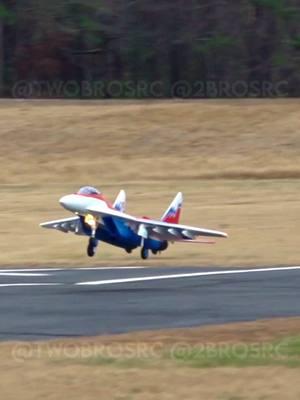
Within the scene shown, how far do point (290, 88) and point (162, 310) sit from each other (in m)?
42.3

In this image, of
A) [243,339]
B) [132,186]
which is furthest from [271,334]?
[132,186]

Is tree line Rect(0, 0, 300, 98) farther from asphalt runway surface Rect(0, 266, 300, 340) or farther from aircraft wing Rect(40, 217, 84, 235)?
asphalt runway surface Rect(0, 266, 300, 340)

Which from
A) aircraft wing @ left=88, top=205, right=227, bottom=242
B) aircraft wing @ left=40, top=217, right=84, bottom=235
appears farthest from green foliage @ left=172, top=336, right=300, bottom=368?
aircraft wing @ left=40, top=217, right=84, bottom=235

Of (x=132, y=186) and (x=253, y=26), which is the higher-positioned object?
(x=253, y=26)

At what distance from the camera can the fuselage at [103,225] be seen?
66.8 ft

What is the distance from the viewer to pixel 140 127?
43.6 meters

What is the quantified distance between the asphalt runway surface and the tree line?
3560cm

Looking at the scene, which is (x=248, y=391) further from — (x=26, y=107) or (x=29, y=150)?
(x=26, y=107)

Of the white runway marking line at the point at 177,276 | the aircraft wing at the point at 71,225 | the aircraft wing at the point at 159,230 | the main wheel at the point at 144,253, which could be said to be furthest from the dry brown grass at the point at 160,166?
the white runway marking line at the point at 177,276

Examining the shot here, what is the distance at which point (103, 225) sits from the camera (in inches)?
819

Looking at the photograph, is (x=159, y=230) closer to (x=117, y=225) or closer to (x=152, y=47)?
(x=117, y=225)

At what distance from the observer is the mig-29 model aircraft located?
66.9 feet

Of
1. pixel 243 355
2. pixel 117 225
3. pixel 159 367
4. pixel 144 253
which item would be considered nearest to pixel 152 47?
pixel 144 253

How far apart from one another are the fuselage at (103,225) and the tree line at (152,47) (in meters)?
34.3
